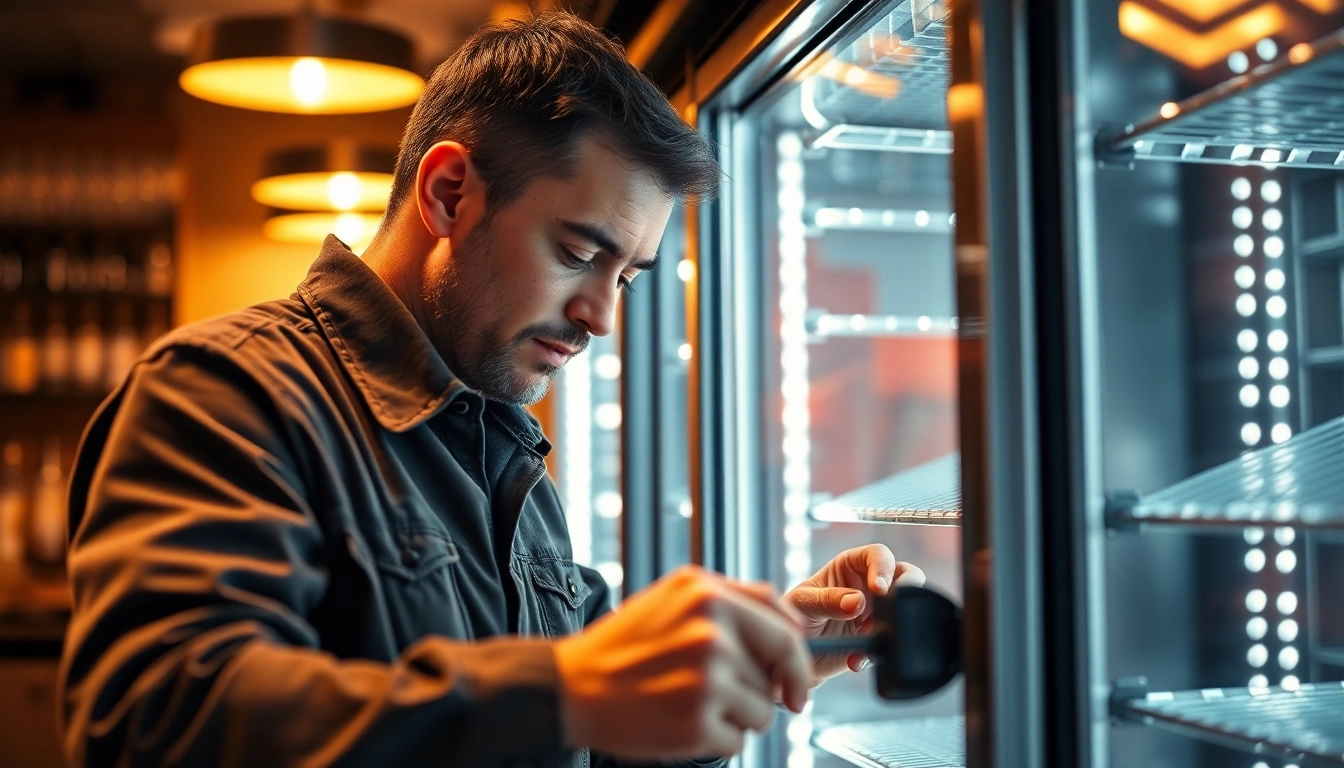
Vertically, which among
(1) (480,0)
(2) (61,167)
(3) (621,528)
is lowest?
(3) (621,528)

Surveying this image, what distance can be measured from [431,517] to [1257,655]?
80cm

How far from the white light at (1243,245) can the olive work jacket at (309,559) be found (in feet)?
2.45

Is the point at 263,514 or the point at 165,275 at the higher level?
the point at 165,275

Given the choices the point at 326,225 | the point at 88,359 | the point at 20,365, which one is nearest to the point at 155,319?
the point at 88,359

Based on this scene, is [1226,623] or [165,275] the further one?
[165,275]

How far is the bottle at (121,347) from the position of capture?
453 cm

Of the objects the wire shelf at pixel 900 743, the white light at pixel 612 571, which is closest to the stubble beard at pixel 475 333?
the wire shelf at pixel 900 743

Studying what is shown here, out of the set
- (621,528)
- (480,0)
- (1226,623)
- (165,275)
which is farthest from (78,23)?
(1226,623)

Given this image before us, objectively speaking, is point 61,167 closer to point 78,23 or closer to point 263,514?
point 78,23

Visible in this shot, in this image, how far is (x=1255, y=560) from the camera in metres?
1.16

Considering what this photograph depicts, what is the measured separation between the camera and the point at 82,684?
89 centimetres

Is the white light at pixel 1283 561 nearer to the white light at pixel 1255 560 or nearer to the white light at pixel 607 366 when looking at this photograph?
the white light at pixel 1255 560

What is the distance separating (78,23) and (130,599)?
4012 mm

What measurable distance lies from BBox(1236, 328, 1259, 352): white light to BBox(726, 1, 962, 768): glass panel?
1.04 feet
